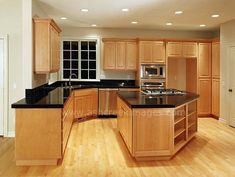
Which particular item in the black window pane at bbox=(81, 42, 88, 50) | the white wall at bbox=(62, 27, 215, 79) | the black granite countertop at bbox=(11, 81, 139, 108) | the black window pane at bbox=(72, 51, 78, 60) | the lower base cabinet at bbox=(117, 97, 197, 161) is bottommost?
the lower base cabinet at bbox=(117, 97, 197, 161)

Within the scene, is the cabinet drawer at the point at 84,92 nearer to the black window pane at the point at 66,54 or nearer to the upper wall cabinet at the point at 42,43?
the black window pane at the point at 66,54

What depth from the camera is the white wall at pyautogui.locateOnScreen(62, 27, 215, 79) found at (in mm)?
8695

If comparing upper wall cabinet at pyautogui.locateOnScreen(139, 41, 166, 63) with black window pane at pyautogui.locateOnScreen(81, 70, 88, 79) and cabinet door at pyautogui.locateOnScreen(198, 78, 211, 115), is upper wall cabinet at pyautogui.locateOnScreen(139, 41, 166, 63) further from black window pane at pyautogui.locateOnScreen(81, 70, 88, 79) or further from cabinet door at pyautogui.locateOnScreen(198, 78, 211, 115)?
black window pane at pyautogui.locateOnScreen(81, 70, 88, 79)

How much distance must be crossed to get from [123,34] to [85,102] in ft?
8.51

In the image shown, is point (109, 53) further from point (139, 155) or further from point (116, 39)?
point (139, 155)

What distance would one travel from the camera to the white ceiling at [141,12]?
5414 mm

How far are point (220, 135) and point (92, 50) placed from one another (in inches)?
189

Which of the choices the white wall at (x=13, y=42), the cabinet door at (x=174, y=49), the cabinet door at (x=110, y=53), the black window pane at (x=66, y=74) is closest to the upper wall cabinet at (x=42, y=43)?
the white wall at (x=13, y=42)

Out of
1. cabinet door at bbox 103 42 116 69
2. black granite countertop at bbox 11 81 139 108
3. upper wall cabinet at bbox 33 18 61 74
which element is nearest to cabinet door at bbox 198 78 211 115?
black granite countertop at bbox 11 81 139 108

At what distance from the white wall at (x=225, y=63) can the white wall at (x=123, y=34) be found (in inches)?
62.0

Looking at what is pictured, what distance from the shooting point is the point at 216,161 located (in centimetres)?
444

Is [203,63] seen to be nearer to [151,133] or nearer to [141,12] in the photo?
[141,12]

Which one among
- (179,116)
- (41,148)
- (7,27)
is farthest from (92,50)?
(41,148)

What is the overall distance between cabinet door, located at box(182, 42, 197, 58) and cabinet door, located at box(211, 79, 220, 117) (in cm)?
102
